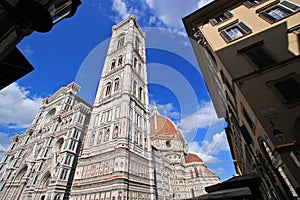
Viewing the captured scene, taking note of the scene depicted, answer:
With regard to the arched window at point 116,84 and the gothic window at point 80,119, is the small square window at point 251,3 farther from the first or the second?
the gothic window at point 80,119

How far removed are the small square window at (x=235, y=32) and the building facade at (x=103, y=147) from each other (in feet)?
51.8

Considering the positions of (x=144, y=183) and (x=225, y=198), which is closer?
(x=225, y=198)

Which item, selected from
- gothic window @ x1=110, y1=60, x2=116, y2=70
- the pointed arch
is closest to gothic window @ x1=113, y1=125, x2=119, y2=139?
the pointed arch

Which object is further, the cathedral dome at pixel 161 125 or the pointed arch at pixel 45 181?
the cathedral dome at pixel 161 125

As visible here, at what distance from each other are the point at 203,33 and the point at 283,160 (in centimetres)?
1051

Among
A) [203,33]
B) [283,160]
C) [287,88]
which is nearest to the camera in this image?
[283,160]

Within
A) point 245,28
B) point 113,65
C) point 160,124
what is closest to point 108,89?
point 113,65

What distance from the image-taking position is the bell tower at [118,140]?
1730cm

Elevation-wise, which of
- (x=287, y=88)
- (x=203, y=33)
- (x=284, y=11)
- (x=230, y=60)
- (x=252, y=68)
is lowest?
(x=287, y=88)

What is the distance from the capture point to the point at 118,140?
64.1ft

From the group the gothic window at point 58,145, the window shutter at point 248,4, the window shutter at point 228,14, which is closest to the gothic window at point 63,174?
the gothic window at point 58,145

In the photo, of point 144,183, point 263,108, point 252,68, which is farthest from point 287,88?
point 144,183

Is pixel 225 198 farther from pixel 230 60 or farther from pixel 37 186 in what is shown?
pixel 37 186

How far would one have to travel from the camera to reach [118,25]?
131 feet
